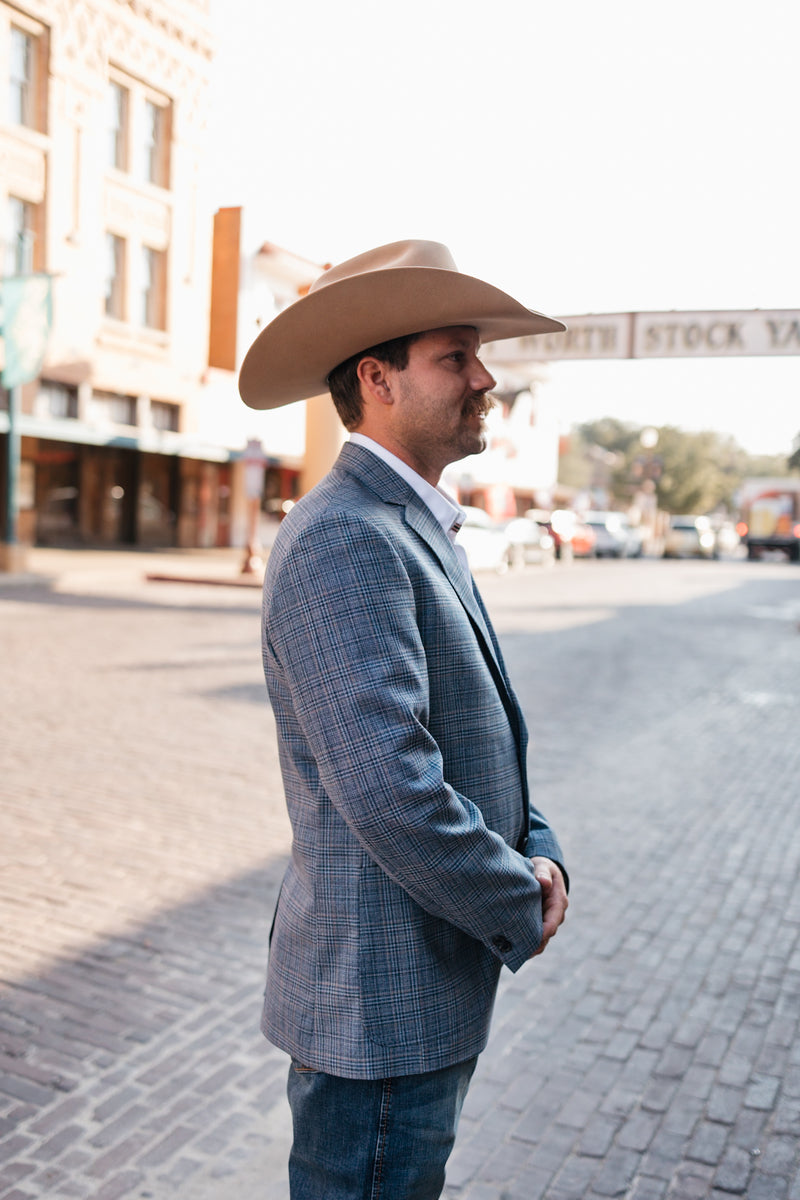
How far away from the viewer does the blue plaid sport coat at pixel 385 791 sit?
1.56m

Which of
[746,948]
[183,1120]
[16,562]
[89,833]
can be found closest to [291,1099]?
[183,1120]

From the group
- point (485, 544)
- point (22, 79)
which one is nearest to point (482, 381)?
point (22, 79)

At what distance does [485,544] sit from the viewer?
25.5m

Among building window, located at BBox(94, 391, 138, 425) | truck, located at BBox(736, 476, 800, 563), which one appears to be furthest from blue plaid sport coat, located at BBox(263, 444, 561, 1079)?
truck, located at BBox(736, 476, 800, 563)

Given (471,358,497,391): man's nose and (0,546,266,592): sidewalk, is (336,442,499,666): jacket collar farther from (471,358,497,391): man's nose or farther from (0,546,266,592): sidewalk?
(0,546,266,592): sidewalk

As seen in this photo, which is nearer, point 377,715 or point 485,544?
point 377,715

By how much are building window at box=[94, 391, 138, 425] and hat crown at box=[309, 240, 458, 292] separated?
22797 millimetres

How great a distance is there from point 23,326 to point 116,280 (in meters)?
6.70

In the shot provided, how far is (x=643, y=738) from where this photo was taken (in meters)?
8.17

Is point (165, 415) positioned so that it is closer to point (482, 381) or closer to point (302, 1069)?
point (482, 381)

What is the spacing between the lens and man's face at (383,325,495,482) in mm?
1770

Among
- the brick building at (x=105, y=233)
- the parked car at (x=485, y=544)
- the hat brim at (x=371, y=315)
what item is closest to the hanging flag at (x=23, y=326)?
the brick building at (x=105, y=233)

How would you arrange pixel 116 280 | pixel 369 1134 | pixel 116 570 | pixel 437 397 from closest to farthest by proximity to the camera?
pixel 369 1134
pixel 437 397
pixel 116 570
pixel 116 280

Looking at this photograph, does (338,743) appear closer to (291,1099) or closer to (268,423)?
(291,1099)
